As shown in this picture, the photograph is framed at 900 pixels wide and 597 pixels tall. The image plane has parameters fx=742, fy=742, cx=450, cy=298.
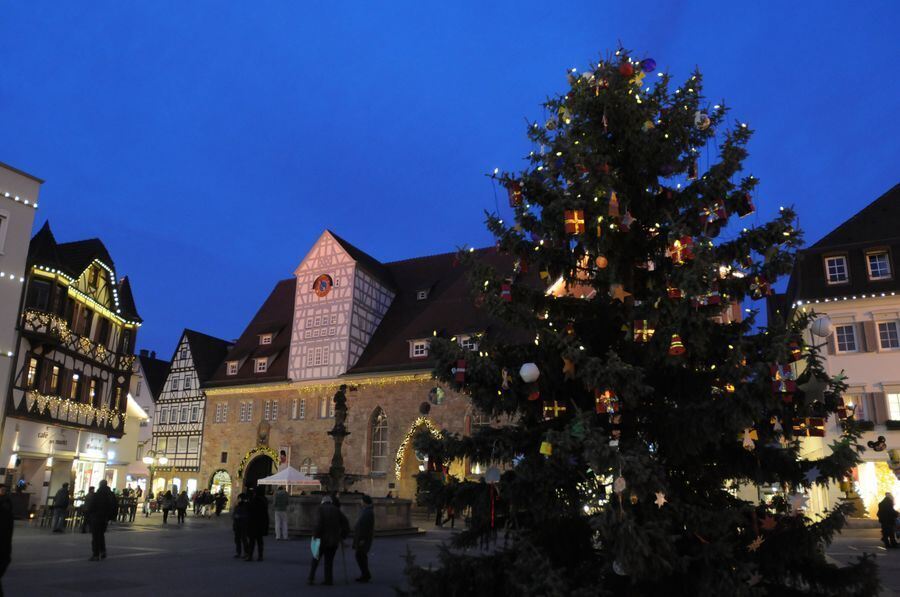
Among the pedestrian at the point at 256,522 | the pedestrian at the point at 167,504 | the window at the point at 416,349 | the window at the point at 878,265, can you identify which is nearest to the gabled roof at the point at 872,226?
the window at the point at 878,265

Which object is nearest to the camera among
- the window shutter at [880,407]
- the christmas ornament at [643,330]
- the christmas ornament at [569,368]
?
the christmas ornament at [569,368]

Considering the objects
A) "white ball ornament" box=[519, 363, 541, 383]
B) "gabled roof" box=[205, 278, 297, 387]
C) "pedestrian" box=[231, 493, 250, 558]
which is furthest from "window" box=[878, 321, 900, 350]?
"gabled roof" box=[205, 278, 297, 387]

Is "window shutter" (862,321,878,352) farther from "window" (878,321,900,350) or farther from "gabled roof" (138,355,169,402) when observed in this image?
"gabled roof" (138,355,169,402)

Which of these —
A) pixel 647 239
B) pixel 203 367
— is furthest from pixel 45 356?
pixel 647 239

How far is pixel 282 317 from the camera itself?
49.2 m

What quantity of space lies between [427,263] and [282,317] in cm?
1037

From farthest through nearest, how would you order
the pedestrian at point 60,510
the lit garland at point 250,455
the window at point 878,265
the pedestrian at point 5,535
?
the lit garland at point 250,455 < the window at point 878,265 < the pedestrian at point 60,510 < the pedestrian at point 5,535

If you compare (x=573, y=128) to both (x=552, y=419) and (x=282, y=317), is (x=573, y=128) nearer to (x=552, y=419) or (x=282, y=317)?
(x=552, y=419)

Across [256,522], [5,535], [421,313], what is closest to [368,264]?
[421,313]

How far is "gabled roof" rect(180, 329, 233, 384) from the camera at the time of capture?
2030 inches

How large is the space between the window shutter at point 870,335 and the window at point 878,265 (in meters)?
1.86

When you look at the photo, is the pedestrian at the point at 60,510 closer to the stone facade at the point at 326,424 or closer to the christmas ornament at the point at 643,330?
the stone facade at the point at 326,424

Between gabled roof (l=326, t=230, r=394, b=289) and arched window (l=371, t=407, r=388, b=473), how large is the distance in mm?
9048

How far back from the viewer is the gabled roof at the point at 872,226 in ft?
99.6
